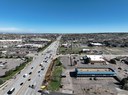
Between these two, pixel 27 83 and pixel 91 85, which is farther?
pixel 27 83

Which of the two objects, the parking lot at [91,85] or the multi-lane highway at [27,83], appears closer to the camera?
the multi-lane highway at [27,83]

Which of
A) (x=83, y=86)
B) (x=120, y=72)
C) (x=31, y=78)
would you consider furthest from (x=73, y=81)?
(x=120, y=72)

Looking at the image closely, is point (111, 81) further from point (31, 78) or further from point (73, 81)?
point (31, 78)

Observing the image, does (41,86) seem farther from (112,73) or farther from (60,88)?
(112,73)

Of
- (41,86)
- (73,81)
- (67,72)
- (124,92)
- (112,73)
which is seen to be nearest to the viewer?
(124,92)

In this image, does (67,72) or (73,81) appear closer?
(73,81)

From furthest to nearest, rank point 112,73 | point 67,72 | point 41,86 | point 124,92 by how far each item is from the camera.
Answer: point 67,72, point 112,73, point 41,86, point 124,92

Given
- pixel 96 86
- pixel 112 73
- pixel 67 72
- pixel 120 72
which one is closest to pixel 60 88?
pixel 96 86

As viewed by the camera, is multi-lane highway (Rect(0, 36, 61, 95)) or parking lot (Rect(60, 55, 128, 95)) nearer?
multi-lane highway (Rect(0, 36, 61, 95))

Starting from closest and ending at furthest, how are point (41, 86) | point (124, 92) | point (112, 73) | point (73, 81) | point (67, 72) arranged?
point (124, 92) → point (41, 86) → point (73, 81) → point (112, 73) → point (67, 72)
